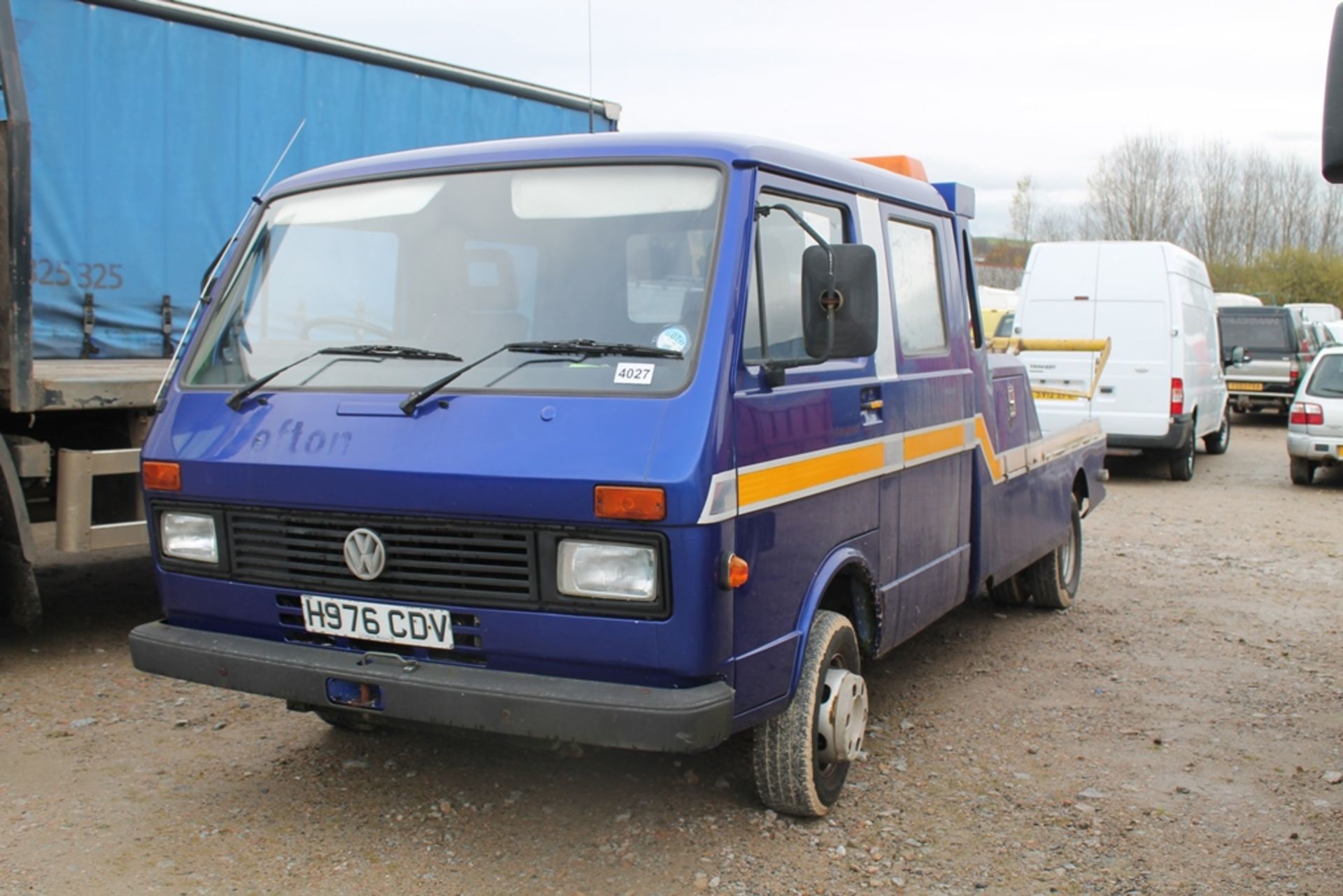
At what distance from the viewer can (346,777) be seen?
461cm

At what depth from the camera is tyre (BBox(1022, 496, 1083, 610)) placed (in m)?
7.39

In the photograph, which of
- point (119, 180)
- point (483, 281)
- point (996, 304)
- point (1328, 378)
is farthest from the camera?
point (996, 304)

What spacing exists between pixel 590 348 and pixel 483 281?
0.52 m

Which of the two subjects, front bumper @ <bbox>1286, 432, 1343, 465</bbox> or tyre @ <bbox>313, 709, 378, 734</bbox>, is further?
front bumper @ <bbox>1286, 432, 1343, 465</bbox>

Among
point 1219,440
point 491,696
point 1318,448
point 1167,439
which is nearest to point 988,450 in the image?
point 491,696

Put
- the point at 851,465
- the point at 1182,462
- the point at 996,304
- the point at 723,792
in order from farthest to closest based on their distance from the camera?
the point at 996,304
the point at 1182,462
the point at 723,792
the point at 851,465

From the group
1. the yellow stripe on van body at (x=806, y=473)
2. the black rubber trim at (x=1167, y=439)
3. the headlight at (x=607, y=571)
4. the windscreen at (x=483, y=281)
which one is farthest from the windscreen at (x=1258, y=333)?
the headlight at (x=607, y=571)

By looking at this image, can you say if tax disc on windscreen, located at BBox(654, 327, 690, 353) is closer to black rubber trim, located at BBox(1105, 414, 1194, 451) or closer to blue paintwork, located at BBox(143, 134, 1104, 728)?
blue paintwork, located at BBox(143, 134, 1104, 728)

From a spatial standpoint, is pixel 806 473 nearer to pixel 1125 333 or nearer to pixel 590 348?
pixel 590 348

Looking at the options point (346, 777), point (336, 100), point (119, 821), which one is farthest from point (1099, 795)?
point (336, 100)

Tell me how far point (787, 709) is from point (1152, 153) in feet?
177

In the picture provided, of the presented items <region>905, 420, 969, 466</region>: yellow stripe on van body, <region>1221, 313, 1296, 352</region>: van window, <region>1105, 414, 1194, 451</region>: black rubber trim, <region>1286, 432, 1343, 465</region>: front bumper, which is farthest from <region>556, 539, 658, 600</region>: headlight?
<region>1221, 313, 1296, 352</region>: van window

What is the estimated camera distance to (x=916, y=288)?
522cm

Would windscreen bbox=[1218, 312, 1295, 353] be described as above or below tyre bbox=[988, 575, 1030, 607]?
above
